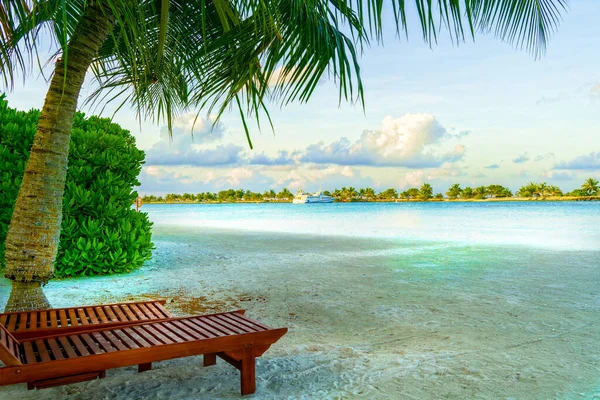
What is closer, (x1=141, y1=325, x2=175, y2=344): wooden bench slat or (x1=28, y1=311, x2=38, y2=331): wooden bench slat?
(x1=141, y1=325, x2=175, y2=344): wooden bench slat

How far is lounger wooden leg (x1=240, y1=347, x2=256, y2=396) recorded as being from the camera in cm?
298

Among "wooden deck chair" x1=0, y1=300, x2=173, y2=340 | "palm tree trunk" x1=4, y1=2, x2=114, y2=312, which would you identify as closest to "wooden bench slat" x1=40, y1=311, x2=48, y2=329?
"wooden deck chair" x1=0, y1=300, x2=173, y2=340

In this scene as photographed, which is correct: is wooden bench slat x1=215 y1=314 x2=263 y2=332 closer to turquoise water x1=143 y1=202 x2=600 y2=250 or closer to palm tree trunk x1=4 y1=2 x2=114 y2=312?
palm tree trunk x1=4 y1=2 x2=114 y2=312

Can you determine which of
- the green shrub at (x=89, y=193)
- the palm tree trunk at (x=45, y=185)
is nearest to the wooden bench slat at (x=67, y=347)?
the palm tree trunk at (x=45, y=185)

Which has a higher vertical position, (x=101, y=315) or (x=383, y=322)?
(x=101, y=315)

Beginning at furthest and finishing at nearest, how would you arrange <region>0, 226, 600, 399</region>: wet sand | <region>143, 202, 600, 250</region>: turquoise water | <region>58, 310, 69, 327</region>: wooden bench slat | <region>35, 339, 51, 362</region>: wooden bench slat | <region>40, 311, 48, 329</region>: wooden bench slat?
<region>143, 202, 600, 250</region>: turquoise water < <region>58, 310, 69, 327</region>: wooden bench slat < <region>40, 311, 48, 329</region>: wooden bench slat < <region>0, 226, 600, 399</region>: wet sand < <region>35, 339, 51, 362</region>: wooden bench slat

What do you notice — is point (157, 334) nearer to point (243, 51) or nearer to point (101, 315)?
point (101, 315)

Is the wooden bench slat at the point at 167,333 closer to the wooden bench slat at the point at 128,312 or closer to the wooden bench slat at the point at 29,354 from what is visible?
the wooden bench slat at the point at 128,312

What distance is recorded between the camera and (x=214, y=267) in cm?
878

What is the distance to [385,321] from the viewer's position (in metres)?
4.91

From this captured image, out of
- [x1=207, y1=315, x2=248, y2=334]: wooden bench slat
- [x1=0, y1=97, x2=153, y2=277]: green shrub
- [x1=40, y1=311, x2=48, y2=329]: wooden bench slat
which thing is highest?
[x1=0, y1=97, x2=153, y2=277]: green shrub

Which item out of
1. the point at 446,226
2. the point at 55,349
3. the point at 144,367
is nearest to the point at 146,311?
the point at 144,367

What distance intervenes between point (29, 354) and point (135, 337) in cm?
57

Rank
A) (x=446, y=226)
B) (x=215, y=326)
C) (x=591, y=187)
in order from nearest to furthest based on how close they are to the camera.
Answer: (x=215, y=326) → (x=446, y=226) → (x=591, y=187)
